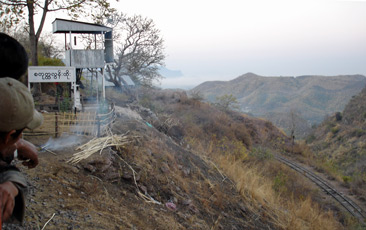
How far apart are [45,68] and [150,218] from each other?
5942 mm

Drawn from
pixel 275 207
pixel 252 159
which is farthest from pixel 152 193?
pixel 252 159

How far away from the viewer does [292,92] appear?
10888 centimetres

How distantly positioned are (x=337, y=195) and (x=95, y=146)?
12144 millimetres

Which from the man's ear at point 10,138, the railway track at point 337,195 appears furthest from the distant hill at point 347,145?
the man's ear at point 10,138

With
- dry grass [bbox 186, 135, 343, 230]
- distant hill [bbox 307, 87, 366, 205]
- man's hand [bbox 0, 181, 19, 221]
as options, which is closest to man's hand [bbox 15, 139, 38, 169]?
man's hand [bbox 0, 181, 19, 221]

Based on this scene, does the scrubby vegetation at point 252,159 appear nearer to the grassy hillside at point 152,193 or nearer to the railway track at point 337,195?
the grassy hillside at point 152,193

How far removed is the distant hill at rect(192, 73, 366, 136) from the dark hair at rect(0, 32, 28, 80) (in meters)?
77.4

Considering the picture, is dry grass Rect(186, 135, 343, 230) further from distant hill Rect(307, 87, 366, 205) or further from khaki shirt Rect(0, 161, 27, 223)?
khaki shirt Rect(0, 161, 27, 223)

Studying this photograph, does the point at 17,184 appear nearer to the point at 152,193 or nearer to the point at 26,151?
the point at 26,151

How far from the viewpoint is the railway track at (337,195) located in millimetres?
12352

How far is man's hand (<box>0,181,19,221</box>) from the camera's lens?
1.43m

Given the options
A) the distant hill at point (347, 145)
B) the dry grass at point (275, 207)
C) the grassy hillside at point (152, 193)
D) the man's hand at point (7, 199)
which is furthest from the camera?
the distant hill at point (347, 145)

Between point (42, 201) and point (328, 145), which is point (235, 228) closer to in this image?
point (42, 201)

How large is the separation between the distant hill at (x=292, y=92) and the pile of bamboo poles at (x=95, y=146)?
71.9 meters
